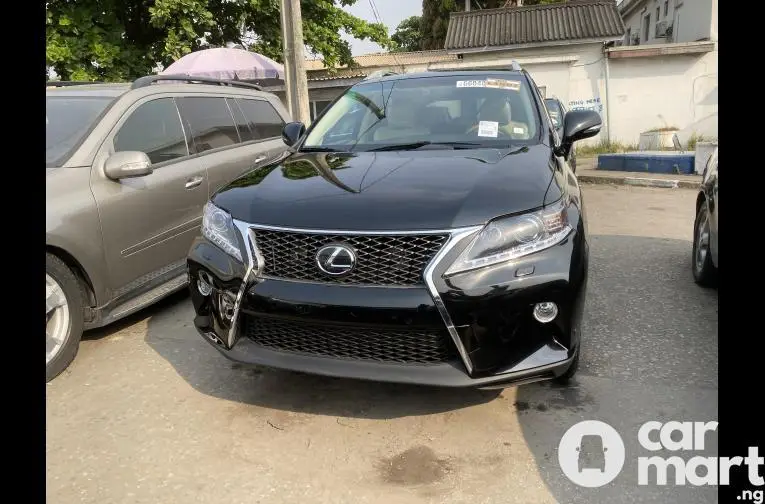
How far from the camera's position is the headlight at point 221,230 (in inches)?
105

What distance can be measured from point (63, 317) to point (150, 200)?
1.00 metres

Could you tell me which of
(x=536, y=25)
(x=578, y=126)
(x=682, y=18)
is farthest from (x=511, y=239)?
(x=682, y=18)

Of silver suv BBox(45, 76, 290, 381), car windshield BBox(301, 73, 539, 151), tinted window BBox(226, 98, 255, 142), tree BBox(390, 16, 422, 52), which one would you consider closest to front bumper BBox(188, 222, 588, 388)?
car windshield BBox(301, 73, 539, 151)

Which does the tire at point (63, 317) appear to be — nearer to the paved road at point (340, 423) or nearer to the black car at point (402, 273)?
the paved road at point (340, 423)

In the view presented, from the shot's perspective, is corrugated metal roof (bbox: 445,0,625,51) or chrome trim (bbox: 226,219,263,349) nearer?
chrome trim (bbox: 226,219,263,349)

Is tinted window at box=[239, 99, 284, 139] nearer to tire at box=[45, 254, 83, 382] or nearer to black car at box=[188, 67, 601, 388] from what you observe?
tire at box=[45, 254, 83, 382]

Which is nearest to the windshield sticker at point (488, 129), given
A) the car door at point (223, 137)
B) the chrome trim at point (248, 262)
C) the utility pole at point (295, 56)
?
the chrome trim at point (248, 262)

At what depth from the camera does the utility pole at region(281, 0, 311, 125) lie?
9.36 metres

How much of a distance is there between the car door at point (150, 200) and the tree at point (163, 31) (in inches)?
428

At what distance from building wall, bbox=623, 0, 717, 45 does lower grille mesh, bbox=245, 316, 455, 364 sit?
15001 mm

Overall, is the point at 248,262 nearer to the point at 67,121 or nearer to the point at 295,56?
the point at 67,121
